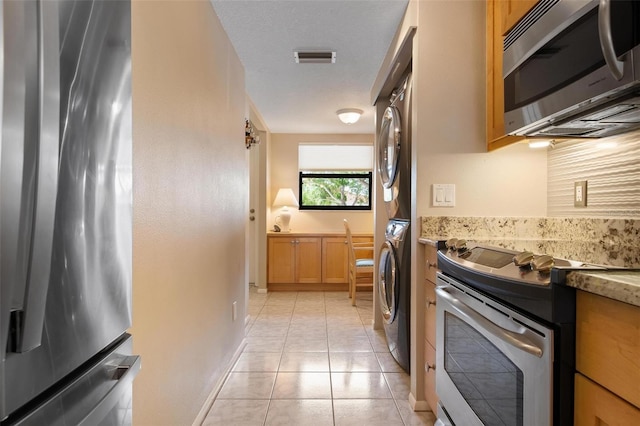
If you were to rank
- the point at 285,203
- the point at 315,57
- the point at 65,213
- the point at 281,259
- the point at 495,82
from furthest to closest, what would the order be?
the point at 285,203, the point at 281,259, the point at 315,57, the point at 495,82, the point at 65,213

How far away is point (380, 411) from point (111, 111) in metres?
1.87

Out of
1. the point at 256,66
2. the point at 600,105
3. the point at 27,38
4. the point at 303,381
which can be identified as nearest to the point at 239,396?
the point at 303,381

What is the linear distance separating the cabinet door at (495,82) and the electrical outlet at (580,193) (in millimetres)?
373

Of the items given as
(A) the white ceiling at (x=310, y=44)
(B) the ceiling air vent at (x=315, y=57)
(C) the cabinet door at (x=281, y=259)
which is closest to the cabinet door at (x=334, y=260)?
(C) the cabinet door at (x=281, y=259)

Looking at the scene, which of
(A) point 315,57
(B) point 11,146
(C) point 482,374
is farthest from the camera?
(A) point 315,57

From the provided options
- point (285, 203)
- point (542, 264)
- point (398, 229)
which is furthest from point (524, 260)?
point (285, 203)

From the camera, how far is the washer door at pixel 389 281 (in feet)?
7.23

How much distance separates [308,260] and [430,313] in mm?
3026

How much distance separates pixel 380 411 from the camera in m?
1.79

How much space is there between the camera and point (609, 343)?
675mm

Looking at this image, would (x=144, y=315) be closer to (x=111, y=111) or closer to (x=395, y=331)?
(x=111, y=111)

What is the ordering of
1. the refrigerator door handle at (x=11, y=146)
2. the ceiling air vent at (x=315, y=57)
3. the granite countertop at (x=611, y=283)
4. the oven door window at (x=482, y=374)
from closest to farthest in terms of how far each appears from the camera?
the refrigerator door handle at (x=11, y=146), the granite countertop at (x=611, y=283), the oven door window at (x=482, y=374), the ceiling air vent at (x=315, y=57)

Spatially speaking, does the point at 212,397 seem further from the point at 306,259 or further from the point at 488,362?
the point at 306,259

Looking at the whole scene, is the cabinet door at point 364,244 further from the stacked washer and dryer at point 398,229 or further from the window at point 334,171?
the stacked washer and dryer at point 398,229
